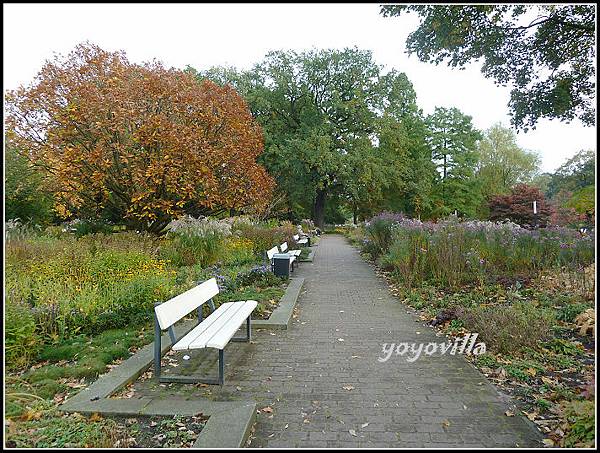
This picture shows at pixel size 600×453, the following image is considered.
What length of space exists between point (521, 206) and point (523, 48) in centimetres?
2717

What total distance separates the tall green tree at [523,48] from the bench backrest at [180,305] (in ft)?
20.7

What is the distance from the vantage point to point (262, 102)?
3128 centimetres

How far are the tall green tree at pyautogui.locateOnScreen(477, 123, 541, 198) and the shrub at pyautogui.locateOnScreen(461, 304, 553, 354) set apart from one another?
4075cm

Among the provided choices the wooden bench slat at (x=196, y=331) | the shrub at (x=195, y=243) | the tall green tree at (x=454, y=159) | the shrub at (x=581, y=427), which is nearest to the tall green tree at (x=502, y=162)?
the tall green tree at (x=454, y=159)

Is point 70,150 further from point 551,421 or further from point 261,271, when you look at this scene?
point 551,421

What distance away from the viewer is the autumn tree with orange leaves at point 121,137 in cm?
1323

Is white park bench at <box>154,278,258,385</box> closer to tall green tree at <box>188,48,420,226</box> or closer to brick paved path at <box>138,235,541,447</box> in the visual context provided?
brick paved path at <box>138,235,541,447</box>

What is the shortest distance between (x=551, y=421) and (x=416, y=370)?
4.69ft

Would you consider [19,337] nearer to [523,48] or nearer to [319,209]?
[523,48]

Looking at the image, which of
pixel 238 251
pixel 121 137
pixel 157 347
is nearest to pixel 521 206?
pixel 238 251

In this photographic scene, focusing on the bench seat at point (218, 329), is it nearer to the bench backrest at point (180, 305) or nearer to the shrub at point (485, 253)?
the bench backrest at point (180, 305)

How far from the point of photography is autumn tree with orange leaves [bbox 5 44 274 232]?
13227 mm

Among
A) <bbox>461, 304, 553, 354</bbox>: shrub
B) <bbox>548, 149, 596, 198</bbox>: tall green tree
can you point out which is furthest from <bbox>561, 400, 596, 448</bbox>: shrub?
<bbox>548, 149, 596, 198</bbox>: tall green tree

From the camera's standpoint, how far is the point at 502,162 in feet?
145
